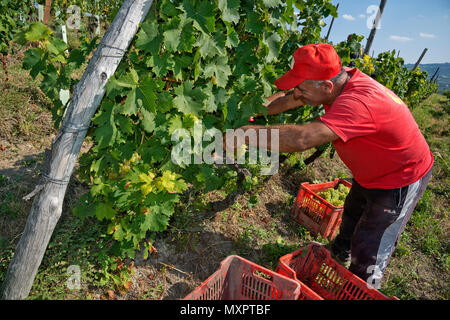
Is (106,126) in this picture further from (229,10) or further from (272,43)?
(272,43)

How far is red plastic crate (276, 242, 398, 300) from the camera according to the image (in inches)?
92.0

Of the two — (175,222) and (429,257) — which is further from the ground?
(175,222)

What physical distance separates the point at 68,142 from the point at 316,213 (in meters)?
2.76

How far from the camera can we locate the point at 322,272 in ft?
8.51

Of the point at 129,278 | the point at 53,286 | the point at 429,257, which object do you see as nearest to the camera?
the point at 53,286

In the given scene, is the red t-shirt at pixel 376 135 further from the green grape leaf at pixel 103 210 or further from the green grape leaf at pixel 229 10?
the green grape leaf at pixel 103 210

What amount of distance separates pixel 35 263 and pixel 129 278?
2.32 ft

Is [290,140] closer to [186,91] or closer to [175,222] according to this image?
[186,91]

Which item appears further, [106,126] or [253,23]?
[253,23]

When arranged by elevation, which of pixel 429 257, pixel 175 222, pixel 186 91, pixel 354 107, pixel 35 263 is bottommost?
pixel 429 257

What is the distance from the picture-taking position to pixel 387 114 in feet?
6.57

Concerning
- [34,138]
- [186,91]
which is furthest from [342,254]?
[34,138]

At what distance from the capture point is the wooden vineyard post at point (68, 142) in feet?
5.77

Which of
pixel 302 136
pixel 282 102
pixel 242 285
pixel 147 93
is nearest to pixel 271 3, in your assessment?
pixel 282 102
